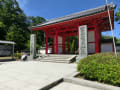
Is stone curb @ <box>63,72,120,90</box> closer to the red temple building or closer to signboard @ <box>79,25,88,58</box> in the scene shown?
signboard @ <box>79,25,88,58</box>

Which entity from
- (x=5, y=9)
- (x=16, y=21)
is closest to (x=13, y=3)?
(x=5, y=9)

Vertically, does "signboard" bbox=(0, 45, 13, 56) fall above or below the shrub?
above

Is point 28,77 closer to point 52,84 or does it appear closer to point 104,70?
point 52,84

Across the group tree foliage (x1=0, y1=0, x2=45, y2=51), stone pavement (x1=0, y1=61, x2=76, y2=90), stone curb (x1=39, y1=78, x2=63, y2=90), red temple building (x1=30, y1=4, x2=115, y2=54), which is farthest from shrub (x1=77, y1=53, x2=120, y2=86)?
tree foliage (x1=0, y1=0, x2=45, y2=51)

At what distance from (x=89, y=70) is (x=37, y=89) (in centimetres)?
186

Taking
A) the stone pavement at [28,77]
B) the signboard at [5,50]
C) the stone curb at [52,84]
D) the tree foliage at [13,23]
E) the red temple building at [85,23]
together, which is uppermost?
the tree foliage at [13,23]

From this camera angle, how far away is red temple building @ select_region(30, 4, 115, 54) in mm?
6996

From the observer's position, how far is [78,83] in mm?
2998

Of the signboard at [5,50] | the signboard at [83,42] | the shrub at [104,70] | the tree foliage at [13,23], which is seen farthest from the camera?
the tree foliage at [13,23]

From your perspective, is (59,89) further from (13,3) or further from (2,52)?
(13,3)

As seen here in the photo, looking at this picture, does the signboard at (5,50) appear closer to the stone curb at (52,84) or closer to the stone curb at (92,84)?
the stone curb at (52,84)

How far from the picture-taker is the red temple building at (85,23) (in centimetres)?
700

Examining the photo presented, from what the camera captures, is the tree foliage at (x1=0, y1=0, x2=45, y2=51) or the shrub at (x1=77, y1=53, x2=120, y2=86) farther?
the tree foliage at (x1=0, y1=0, x2=45, y2=51)

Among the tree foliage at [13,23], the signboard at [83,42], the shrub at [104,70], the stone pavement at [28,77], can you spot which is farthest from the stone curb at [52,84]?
the tree foliage at [13,23]
